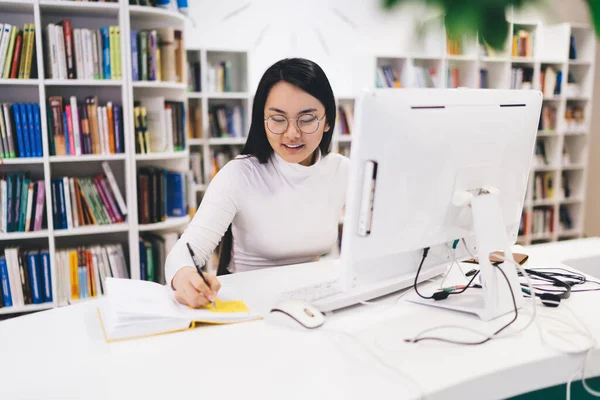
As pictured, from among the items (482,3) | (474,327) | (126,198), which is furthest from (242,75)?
(482,3)

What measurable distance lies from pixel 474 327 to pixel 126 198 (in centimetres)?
218

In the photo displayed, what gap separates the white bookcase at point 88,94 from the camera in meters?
2.61

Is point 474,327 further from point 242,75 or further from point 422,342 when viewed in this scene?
point 242,75

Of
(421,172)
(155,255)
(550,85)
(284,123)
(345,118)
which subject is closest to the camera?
(421,172)

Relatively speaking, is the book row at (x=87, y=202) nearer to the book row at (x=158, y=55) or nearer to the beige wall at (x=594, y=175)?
the book row at (x=158, y=55)

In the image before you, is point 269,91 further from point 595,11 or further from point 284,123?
point 595,11

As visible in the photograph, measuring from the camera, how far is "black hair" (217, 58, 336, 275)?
1597 mm

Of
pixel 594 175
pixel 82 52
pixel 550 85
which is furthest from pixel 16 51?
pixel 594 175

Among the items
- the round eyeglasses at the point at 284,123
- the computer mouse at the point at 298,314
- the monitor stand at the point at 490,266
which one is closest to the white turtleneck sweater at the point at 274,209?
the round eyeglasses at the point at 284,123

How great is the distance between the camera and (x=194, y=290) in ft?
3.87

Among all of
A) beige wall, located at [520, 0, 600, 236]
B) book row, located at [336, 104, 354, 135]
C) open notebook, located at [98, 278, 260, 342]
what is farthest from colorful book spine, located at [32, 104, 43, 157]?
beige wall, located at [520, 0, 600, 236]

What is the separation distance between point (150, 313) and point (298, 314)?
30 cm

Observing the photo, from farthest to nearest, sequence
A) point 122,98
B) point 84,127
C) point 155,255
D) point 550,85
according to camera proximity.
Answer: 1. point 550,85
2. point 155,255
3. point 122,98
4. point 84,127

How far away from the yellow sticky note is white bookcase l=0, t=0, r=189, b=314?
5.62 feet
